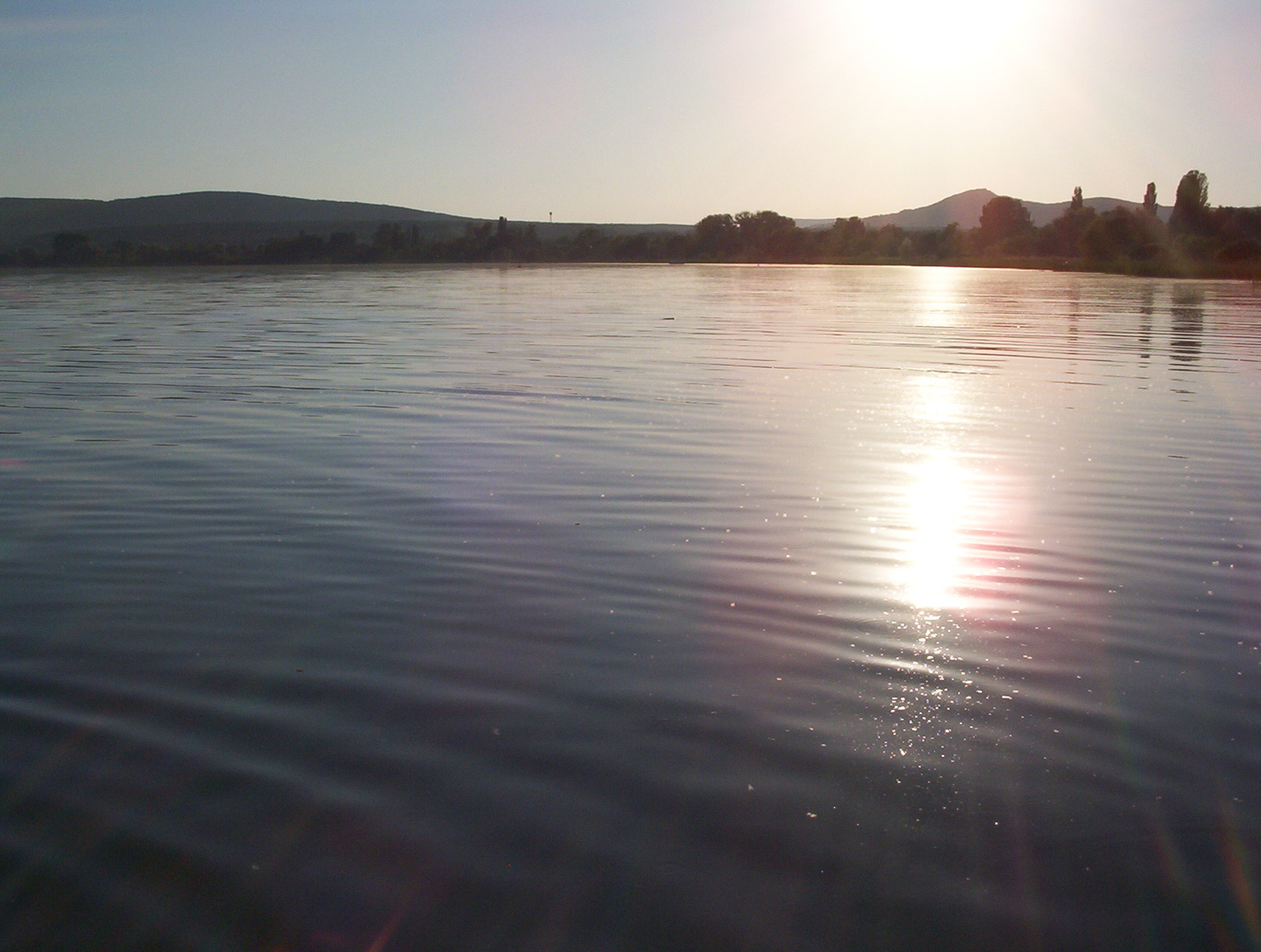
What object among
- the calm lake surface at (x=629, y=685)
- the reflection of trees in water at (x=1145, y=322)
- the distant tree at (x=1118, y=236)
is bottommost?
the reflection of trees in water at (x=1145, y=322)

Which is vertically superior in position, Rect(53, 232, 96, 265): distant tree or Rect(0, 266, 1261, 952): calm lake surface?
Rect(53, 232, 96, 265): distant tree

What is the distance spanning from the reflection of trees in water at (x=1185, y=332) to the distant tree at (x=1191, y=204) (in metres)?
117

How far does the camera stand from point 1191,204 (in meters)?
170

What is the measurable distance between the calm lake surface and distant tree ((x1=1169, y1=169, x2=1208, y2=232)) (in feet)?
550

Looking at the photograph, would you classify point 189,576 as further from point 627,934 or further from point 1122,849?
point 1122,849

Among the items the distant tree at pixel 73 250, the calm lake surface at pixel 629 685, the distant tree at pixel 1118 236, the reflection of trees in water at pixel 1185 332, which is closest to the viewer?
the calm lake surface at pixel 629 685

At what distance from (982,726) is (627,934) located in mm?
2570

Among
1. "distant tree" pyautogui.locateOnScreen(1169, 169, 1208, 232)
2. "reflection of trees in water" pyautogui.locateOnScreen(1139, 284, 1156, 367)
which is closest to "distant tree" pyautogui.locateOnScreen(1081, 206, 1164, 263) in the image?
"distant tree" pyautogui.locateOnScreen(1169, 169, 1208, 232)

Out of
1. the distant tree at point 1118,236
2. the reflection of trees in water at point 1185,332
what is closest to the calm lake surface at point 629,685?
the reflection of trees in water at point 1185,332

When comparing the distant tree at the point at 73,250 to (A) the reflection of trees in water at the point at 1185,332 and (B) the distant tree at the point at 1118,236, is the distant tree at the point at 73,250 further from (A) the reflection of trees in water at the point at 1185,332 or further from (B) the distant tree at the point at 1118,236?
(A) the reflection of trees in water at the point at 1185,332

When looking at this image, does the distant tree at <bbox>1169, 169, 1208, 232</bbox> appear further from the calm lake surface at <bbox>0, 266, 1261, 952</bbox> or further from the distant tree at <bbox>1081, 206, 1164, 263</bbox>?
the calm lake surface at <bbox>0, 266, 1261, 952</bbox>

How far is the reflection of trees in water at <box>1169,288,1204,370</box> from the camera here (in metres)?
26.3

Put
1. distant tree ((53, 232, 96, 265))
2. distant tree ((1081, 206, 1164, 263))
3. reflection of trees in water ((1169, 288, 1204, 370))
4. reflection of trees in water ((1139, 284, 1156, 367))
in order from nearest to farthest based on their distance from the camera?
1. reflection of trees in water ((1169, 288, 1204, 370))
2. reflection of trees in water ((1139, 284, 1156, 367))
3. distant tree ((1081, 206, 1164, 263))
4. distant tree ((53, 232, 96, 265))

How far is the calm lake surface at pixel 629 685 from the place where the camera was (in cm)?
449
